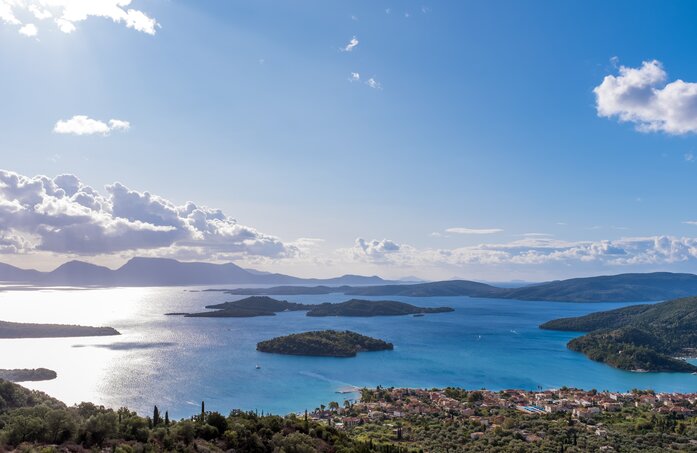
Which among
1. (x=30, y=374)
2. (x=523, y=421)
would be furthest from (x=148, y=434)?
(x=30, y=374)

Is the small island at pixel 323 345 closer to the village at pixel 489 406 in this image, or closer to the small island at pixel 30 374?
the village at pixel 489 406

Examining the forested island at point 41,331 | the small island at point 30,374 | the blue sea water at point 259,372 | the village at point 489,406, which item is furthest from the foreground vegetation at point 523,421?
the forested island at point 41,331

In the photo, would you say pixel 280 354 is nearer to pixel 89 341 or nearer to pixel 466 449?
pixel 89 341

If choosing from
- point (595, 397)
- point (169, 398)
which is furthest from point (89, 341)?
point (595, 397)

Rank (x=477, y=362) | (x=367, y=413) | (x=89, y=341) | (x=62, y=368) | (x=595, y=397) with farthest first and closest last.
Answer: (x=89, y=341) → (x=477, y=362) → (x=62, y=368) → (x=595, y=397) → (x=367, y=413)

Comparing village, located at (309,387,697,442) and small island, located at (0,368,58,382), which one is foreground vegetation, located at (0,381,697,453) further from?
small island, located at (0,368,58,382)

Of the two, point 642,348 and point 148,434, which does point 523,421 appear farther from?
point 642,348
